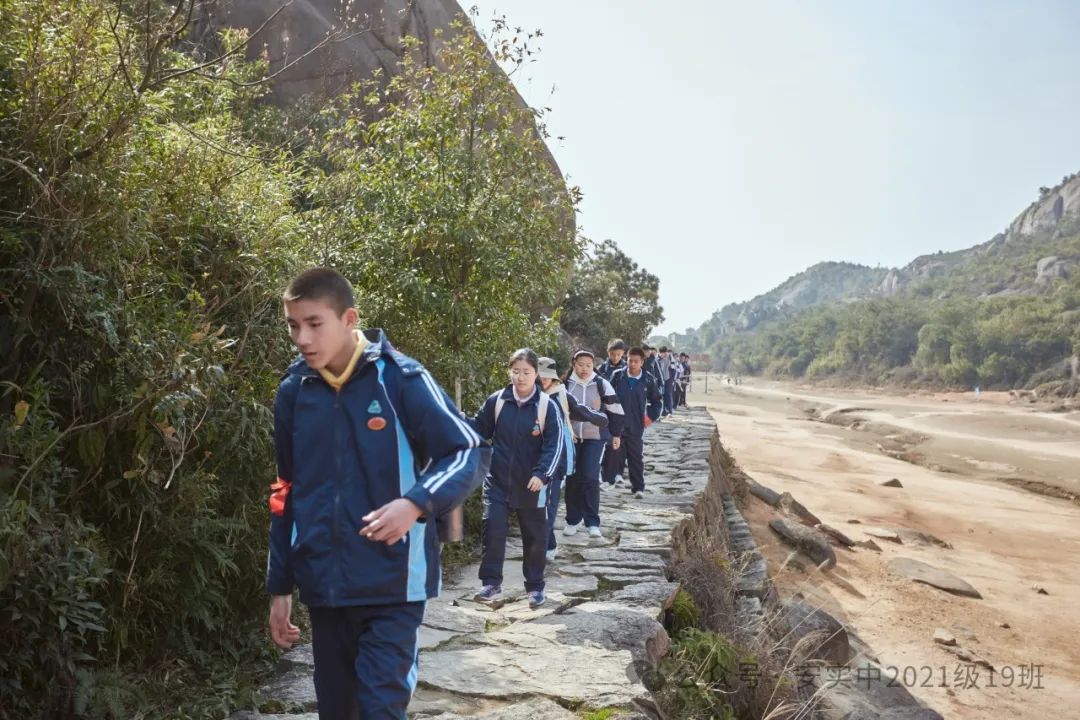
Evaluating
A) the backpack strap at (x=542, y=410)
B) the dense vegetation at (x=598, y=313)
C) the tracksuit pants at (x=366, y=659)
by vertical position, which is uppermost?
the dense vegetation at (x=598, y=313)

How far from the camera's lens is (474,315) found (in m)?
7.78

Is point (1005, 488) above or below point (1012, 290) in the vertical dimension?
below

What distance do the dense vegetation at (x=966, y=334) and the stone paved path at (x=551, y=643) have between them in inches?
2093

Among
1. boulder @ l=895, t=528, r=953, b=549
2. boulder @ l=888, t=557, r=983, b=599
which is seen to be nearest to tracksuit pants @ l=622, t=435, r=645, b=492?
boulder @ l=888, t=557, r=983, b=599

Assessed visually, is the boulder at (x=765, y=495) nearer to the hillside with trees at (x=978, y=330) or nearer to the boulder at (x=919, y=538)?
the boulder at (x=919, y=538)

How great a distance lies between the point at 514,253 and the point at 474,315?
67cm

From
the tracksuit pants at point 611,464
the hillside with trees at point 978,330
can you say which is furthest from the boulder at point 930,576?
the hillside with trees at point 978,330

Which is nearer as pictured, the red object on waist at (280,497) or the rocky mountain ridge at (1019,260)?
the red object on waist at (280,497)

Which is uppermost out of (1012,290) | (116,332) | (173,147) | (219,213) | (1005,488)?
(1012,290)

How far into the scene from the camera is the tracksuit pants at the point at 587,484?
830 cm

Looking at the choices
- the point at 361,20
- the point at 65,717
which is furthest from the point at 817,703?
the point at 361,20

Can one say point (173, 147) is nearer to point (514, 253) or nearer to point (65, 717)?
point (65, 717)

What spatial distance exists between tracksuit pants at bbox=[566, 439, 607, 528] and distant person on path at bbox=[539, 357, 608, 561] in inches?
1.8

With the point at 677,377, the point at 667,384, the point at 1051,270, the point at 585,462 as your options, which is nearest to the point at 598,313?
the point at 677,377
